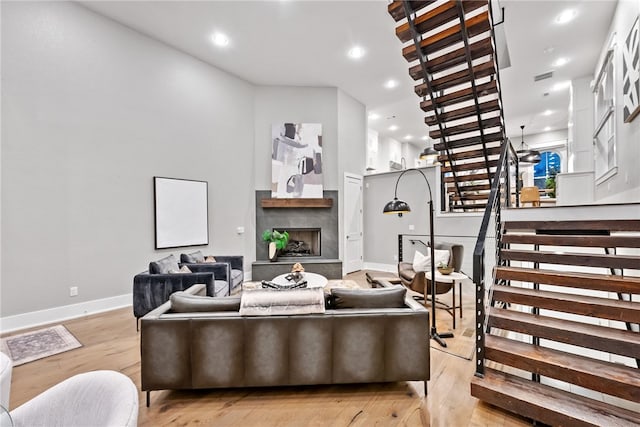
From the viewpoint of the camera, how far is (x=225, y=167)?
5.75 m

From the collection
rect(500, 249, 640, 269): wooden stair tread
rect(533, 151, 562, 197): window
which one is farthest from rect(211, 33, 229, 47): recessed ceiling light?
rect(533, 151, 562, 197): window

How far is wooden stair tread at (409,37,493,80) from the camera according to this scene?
12.0 feet

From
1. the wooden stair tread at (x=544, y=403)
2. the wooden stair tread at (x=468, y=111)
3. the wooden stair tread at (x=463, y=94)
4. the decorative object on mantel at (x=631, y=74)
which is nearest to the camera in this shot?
the wooden stair tread at (x=544, y=403)

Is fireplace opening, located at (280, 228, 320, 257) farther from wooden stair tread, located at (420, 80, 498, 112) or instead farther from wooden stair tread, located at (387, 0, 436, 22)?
wooden stair tread, located at (387, 0, 436, 22)

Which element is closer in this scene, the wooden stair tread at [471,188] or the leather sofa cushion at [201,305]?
the leather sofa cushion at [201,305]

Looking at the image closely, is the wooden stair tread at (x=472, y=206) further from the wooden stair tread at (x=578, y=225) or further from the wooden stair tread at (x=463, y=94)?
the wooden stair tread at (x=578, y=225)

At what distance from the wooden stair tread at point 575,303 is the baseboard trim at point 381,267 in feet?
13.6

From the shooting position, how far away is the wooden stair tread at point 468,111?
424cm

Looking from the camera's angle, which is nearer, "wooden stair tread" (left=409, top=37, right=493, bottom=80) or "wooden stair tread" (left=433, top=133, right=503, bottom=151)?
"wooden stair tread" (left=409, top=37, right=493, bottom=80)

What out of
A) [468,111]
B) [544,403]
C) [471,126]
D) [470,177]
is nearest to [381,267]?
[470,177]

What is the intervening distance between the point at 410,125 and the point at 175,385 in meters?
9.13

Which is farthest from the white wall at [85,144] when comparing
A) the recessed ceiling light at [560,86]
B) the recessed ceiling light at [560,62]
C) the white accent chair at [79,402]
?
the recessed ceiling light at [560,86]

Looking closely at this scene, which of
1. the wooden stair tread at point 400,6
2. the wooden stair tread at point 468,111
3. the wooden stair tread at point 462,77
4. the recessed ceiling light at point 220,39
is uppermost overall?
the recessed ceiling light at point 220,39

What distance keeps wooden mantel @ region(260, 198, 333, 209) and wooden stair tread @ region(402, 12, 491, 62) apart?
314cm
